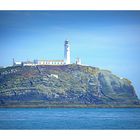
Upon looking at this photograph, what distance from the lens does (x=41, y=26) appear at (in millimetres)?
9898

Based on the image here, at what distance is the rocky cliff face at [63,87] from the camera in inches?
400

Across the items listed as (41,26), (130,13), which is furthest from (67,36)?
(130,13)

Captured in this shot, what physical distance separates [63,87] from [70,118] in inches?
24.1

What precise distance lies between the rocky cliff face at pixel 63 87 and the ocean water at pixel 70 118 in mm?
155

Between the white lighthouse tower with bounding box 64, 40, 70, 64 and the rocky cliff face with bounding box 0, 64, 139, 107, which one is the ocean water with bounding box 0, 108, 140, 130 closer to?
the rocky cliff face with bounding box 0, 64, 139, 107

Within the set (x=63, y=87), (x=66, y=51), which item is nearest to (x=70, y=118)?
(x=63, y=87)

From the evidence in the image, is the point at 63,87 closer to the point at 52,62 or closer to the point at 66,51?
the point at 52,62

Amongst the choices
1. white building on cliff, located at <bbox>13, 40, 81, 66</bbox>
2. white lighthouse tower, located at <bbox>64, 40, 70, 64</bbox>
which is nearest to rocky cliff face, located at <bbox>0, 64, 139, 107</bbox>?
white building on cliff, located at <bbox>13, 40, 81, 66</bbox>

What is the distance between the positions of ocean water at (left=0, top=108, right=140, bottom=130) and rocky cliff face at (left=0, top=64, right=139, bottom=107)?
0.51 feet

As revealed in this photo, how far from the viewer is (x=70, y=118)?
9.94 m

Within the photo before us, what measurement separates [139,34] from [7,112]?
230 centimetres

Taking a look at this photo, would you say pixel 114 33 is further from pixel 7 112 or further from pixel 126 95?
pixel 7 112

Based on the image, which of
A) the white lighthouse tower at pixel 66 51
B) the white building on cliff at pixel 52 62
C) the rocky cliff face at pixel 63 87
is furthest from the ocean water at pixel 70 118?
the white lighthouse tower at pixel 66 51

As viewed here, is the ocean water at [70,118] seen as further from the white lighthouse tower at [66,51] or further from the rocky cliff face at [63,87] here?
the white lighthouse tower at [66,51]
